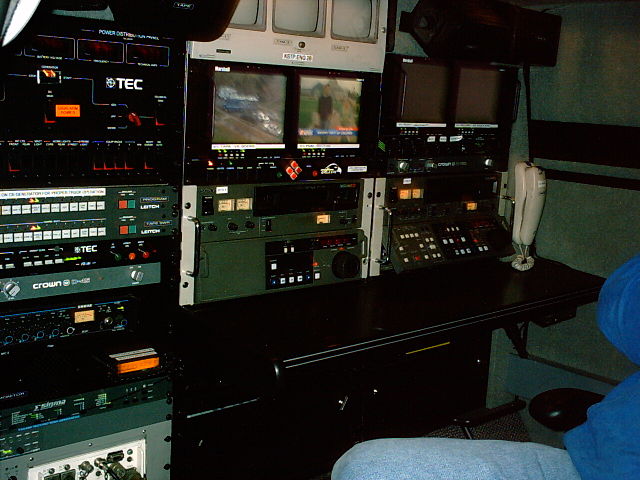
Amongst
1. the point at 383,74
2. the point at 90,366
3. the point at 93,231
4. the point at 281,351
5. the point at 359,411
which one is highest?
the point at 383,74

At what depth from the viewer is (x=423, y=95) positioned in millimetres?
2820

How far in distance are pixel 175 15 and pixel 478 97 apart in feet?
5.01

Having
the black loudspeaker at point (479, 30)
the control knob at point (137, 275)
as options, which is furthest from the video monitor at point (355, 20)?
the control knob at point (137, 275)

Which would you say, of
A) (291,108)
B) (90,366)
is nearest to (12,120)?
(90,366)

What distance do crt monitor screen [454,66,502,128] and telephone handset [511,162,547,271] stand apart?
0.25 metres

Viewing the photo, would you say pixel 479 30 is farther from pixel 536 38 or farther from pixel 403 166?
pixel 403 166

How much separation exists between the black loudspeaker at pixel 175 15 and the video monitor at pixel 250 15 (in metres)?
0.25

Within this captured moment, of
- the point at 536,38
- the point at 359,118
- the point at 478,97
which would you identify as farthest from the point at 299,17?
the point at 536,38

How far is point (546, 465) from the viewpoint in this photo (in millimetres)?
1539

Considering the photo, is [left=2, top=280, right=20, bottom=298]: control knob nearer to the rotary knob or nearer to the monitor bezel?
the monitor bezel

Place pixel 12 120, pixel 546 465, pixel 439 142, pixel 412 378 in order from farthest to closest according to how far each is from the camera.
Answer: pixel 412 378
pixel 439 142
pixel 12 120
pixel 546 465

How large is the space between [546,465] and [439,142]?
163 cm

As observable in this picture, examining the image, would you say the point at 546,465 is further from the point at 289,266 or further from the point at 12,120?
the point at 12,120

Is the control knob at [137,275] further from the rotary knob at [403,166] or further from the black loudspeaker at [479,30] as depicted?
the black loudspeaker at [479,30]
